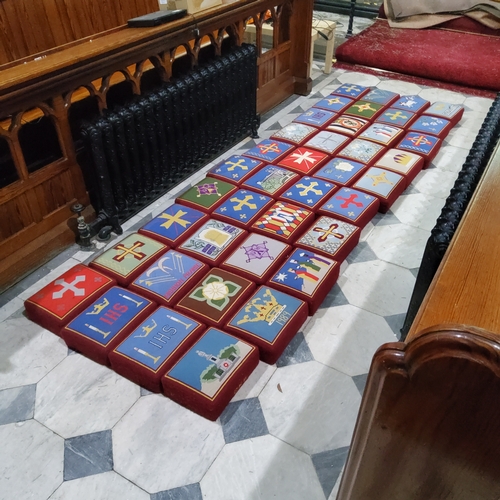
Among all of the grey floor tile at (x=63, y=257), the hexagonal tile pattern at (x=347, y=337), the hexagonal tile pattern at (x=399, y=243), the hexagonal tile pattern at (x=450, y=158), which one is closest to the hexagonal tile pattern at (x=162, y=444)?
the hexagonal tile pattern at (x=347, y=337)

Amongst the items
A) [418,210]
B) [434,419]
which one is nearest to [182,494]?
[434,419]

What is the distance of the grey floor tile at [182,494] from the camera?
4.92ft

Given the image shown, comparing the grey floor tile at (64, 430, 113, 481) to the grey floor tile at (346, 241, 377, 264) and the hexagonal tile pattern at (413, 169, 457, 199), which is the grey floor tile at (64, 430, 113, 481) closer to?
the grey floor tile at (346, 241, 377, 264)

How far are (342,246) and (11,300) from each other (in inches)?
61.0

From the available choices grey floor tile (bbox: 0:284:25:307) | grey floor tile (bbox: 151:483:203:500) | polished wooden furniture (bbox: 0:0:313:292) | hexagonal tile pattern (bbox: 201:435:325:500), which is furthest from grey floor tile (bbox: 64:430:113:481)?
polished wooden furniture (bbox: 0:0:313:292)

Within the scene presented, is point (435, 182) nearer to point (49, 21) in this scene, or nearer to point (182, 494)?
point (182, 494)

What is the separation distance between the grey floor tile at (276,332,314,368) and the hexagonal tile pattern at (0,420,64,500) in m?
0.86

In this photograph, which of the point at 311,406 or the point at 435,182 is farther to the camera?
the point at 435,182

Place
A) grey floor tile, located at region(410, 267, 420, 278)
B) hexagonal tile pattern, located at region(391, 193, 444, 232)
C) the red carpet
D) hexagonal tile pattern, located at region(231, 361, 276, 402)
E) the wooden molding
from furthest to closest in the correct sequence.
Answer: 1. the red carpet
2. hexagonal tile pattern, located at region(391, 193, 444, 232)
3. grey floor tile, located at region(410, 267, 420, 278)
4. hexagonal tile pattern, located at region(231, 361, 276, 402)
5. the wooden molding

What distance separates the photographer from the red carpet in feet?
13.4

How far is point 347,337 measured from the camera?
2006mm

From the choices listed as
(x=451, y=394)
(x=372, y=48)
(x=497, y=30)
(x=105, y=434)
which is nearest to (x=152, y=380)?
(x=105, y=434)

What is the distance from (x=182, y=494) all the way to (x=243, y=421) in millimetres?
317

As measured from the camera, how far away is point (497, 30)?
4660 mm
